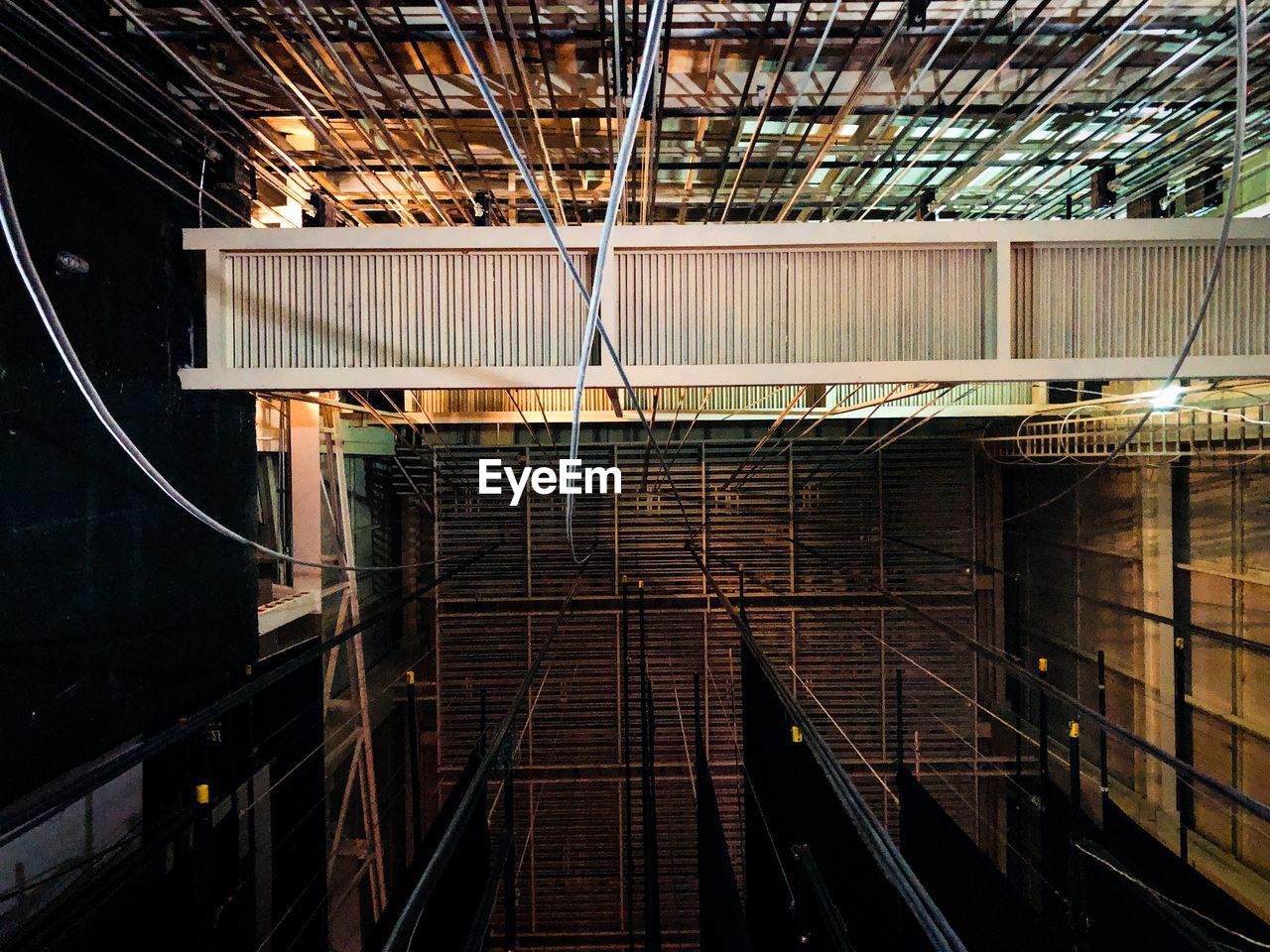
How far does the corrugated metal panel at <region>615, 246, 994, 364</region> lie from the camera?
7.81 feet

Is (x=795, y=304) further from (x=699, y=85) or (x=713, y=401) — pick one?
(x=713, y=401)

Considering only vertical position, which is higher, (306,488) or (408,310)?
(408,310)

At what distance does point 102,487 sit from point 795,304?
7.52ft

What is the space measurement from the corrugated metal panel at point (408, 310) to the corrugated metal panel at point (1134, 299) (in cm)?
167

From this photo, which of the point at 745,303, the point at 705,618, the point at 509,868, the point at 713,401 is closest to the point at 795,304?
the point at 745,303

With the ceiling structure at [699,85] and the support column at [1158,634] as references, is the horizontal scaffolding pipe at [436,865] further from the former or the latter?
the support column at [1158,634]

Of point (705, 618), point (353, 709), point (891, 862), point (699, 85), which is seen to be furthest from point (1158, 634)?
point (353, 709)

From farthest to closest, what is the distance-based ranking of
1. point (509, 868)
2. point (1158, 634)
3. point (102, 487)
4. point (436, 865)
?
point (1158, 634) < point (509, 868) < point (102, 487) < point (436, 865)

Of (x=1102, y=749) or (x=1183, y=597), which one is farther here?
(x=1183, y=597)

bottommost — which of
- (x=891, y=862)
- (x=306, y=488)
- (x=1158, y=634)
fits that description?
(x=1158, y=634)

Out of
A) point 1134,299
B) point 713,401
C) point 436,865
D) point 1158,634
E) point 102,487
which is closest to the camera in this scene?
point 436,865

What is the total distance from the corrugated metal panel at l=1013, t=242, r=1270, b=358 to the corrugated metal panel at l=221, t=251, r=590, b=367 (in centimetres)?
167

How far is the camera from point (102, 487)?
1.84 meters

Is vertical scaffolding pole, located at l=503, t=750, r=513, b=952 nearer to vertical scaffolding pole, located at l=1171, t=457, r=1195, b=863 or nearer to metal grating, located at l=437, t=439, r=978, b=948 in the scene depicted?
metal grating, located at l=437, t=439, r=978, b=948
